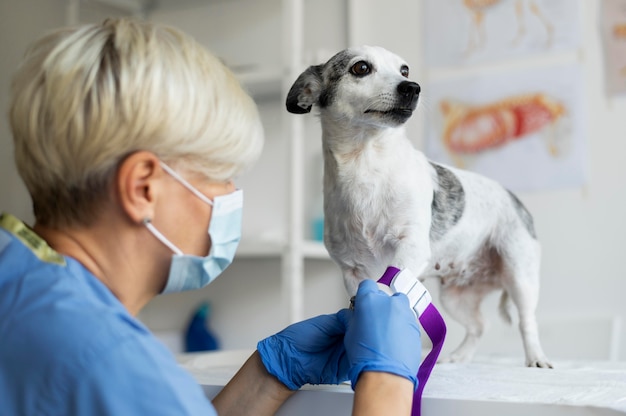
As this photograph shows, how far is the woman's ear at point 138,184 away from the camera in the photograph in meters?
0.63

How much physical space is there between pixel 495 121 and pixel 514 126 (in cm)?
7

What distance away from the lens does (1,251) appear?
63 cm

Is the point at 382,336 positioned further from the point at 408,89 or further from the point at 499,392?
the point at 408,89

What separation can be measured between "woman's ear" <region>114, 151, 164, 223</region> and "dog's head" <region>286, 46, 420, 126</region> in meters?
0.54

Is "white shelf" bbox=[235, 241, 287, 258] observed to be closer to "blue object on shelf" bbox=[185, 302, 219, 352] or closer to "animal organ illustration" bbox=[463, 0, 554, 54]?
"blue object on shelf" bbox=[185, 302, 219, 352]

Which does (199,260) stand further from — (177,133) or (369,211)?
(369,211)

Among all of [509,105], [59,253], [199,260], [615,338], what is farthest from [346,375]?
[509,105]

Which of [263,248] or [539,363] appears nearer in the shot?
[539,363]

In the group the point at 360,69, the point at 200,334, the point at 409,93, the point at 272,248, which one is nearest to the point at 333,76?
the point at 360,69

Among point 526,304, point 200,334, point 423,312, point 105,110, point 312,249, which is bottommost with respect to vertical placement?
point 200,334

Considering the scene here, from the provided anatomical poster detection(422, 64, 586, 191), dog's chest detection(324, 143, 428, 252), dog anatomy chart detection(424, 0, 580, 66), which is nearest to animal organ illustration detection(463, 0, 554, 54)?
dog anatomy chart detection(424, 0, 580, 66)

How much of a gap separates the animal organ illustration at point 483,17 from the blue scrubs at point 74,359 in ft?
6.82

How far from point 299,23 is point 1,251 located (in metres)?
1.82

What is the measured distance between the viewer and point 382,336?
754 millimetres
